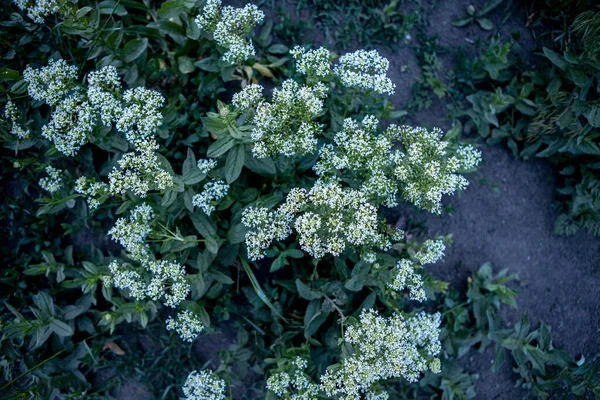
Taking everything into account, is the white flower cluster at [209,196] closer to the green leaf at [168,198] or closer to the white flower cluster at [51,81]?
the green leaf at [168,198]

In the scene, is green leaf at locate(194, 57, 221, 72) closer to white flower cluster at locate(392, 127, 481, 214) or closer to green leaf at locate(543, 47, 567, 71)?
white flower cluster at locate(392, 127, 481, 214)

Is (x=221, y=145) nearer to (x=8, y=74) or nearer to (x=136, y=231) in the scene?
(x=136, y=231)

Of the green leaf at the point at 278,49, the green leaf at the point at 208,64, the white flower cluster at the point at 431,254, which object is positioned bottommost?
the white flower cluster at the point at 431,254

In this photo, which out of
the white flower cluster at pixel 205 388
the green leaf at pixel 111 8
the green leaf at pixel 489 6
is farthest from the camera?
the green leaf at pixel 489 6

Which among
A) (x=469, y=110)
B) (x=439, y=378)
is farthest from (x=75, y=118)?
(x=439, y=378)

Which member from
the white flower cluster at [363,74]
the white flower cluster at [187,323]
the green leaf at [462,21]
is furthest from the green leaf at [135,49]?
the green leaf at [462,21]

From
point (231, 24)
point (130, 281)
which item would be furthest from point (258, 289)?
point (231, 24)
